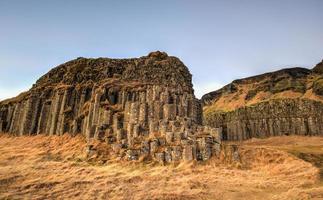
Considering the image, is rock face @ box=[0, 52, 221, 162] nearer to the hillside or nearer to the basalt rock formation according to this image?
the basalt rock formation

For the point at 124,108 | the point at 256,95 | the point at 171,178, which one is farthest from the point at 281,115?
the point at 256,95

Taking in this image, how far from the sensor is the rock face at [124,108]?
1009 inches

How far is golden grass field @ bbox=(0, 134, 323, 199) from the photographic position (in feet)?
61.6

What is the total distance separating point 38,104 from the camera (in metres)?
40.7

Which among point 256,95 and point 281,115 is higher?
point 256,95

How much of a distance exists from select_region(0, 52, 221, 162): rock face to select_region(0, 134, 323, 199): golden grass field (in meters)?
1.96

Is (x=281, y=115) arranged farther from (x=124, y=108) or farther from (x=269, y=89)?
(x=269, y=89)

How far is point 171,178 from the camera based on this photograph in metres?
21.3

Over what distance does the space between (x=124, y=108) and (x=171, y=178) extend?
14.5 metres

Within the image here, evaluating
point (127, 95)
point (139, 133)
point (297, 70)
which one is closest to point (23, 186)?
point (139, 133)

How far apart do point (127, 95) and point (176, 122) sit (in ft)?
32.1

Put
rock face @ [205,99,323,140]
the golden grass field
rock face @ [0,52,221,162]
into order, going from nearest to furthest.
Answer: the golden grass field, rock face @ [0,52,221,162], rock face @ [205,99,323,140]

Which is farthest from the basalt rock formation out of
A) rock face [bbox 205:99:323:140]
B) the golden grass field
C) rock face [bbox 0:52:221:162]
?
the golden grass field

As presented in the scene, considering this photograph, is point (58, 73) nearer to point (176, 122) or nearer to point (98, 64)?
point (98, 64)
